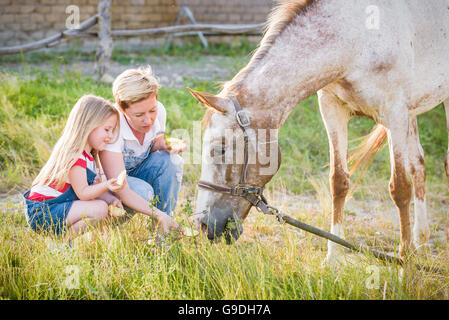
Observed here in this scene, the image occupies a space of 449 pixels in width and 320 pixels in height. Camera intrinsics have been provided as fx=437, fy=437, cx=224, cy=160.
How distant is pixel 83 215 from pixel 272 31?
1.49 m

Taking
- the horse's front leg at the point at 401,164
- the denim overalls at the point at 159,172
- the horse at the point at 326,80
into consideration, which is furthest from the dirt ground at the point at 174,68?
the horse's front leg at the point at 401,164

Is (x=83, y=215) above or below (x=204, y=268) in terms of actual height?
above

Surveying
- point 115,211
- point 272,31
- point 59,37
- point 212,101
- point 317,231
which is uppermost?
point 59,37

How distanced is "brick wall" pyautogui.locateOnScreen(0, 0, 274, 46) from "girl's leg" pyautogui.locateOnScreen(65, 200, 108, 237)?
8278 mm

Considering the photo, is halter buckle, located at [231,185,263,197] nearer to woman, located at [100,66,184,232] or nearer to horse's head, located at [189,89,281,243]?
horse's head, located at [189,89,281,243]

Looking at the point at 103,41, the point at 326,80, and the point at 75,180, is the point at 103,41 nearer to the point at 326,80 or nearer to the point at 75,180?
the point at 75,180

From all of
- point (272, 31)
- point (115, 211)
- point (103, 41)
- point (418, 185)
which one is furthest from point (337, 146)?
point (103, 41)

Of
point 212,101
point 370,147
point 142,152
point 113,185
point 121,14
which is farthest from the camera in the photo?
point 121,14

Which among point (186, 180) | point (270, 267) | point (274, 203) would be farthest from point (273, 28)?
point (186, 180)

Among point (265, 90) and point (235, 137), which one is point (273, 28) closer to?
point (265, 90)

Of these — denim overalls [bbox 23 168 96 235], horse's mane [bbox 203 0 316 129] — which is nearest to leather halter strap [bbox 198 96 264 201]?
horse's mane [bbox 203 0 316 129]

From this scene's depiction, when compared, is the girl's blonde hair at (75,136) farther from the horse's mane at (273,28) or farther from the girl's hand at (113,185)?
the horse's mane at (273,28)

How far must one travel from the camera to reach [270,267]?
7.59 ft

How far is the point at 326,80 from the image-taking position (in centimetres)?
252
